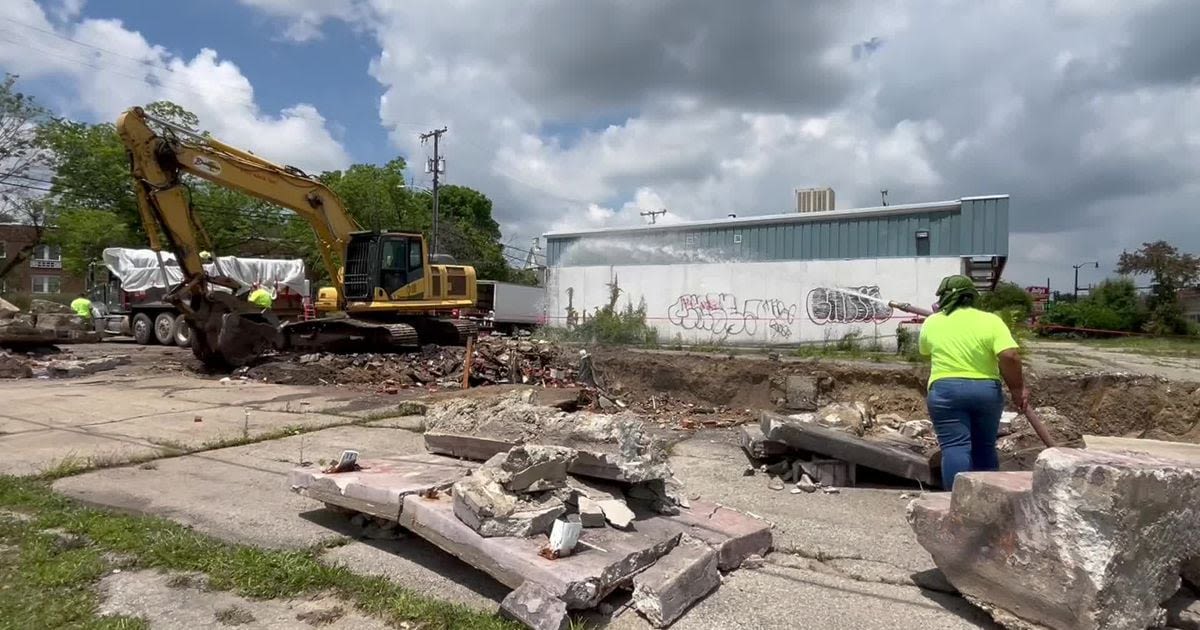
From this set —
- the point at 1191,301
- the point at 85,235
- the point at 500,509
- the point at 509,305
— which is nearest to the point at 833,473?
the point at 500,509

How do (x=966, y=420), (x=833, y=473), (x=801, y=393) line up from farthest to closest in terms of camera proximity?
(x=801, y=393) < (x=833, y=473) < (x=966, y=420)

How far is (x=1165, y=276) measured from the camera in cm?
3862

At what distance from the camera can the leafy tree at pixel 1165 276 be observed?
115ft

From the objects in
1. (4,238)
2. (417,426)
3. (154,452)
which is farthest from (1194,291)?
(4,238)

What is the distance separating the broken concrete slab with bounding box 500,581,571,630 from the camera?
319 cm

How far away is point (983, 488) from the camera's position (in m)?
3.40

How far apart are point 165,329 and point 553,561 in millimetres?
23619

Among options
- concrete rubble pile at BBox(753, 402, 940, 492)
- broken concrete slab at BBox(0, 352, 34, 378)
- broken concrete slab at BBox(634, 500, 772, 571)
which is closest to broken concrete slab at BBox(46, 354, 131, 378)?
broken concrete slab at BBox(0, 352, 34, 378)

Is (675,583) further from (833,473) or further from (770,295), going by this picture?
(770,295)

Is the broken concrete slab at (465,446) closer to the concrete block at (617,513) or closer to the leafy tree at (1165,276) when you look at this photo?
the concrete block at (617,513)

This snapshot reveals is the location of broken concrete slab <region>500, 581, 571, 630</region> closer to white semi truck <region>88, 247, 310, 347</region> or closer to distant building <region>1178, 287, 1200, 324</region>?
white semi truck <region>88, 247, 310, 347</region>

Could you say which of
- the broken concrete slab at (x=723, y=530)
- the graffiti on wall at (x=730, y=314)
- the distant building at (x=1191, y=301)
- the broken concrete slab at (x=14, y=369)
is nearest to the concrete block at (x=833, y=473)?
the broken concrete slab at (x=723, y=530)

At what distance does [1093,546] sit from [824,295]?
59.3 feet

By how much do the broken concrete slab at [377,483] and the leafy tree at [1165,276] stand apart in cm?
3834
